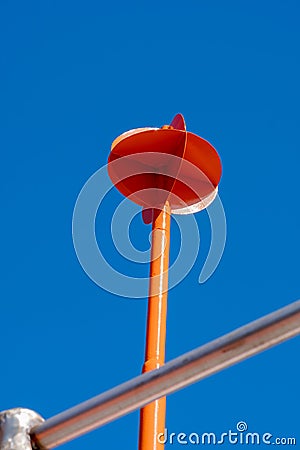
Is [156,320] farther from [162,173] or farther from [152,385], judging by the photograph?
[152,385]

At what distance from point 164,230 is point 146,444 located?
3.21m

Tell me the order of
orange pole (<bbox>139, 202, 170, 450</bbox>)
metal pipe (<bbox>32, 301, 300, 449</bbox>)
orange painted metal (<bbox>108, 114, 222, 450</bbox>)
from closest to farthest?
metal pipe (<bbox>32, 301, 300, 449</bbox>) < orange pole (<bbox>139, 202, 170, 450</bbox>) < orange painted metal (<bbox>108, 114, 222, 450</bbox>)

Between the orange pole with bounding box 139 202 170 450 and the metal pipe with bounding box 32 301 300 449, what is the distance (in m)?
6.05

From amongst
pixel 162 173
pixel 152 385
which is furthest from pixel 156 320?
pixel 152 385

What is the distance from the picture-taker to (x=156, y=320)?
32.6 ft

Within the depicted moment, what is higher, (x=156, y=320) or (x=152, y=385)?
(x=156, y=320)

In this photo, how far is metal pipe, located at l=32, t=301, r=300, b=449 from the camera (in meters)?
2.09

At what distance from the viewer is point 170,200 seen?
36.8 feet

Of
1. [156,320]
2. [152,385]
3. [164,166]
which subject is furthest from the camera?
[164,166]

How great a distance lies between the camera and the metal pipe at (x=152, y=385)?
2094mm

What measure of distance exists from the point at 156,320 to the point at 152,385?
306 inches

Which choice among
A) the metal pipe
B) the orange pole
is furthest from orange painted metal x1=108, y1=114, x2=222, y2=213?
the metal pipe

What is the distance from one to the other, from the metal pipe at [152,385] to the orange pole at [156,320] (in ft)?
19.8

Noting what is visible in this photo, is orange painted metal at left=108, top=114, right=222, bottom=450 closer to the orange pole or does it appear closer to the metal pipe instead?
the orange pole
